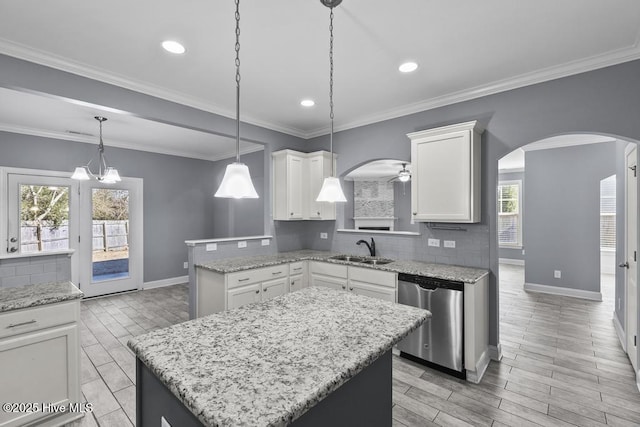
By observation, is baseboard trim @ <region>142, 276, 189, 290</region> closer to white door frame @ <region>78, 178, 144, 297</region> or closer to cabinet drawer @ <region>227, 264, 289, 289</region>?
white door frame @ <region>78, 178, 144, 297</region>

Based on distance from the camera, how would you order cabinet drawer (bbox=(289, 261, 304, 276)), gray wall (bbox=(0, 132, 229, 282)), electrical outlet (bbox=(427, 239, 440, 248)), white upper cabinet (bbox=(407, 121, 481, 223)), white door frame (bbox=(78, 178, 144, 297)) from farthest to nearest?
white door frame (bbox=(78, 178, 144, 297))
gray wall (bbox=(0, 132, 229, 282))
cabinet drawer (bbox=(289, 261, 304, 276))
electrical outlet (bbox=(427, 239, 440, 248))
white upper cabinet (bbox=(407, 121, 481, 223))

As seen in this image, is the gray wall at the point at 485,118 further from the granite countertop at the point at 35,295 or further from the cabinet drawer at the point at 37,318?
the cabinet drawer at the point at 37,318

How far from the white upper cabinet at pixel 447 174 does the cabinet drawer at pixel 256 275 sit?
169cm

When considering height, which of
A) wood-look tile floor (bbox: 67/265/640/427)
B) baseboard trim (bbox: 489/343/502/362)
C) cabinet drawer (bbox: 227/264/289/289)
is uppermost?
cabinet drawer (bbox: 227/264/289/289)

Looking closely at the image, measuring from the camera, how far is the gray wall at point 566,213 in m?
4.94

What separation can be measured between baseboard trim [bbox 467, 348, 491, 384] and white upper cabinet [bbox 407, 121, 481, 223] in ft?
4.28

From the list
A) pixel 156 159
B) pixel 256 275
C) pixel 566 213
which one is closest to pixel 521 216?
pixel 566 213

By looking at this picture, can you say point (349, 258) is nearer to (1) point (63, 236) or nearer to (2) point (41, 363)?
(2) point (41, 363)

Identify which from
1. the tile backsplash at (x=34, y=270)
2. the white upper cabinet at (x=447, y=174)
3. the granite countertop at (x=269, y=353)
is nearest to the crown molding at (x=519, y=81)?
the white upper cabinet at (x=447, y=174)

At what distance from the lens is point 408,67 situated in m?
2.64

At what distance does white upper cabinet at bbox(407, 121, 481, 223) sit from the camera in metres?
2.86

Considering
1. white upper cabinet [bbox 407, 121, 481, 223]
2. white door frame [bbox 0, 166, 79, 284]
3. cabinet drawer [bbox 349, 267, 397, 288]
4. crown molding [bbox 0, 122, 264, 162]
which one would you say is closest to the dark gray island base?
cabinet drawer [bbox 349, 267, 397, 288]

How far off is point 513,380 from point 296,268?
96.3 inches

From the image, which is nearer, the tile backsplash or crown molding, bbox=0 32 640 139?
the tile backsplash
